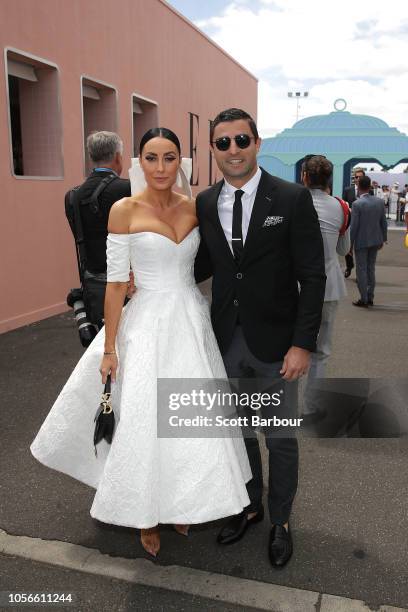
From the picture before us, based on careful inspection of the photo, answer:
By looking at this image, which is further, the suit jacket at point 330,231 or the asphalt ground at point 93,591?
the suit jacket at point 330,231

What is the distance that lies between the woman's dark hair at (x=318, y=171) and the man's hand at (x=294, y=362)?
210 centimetres

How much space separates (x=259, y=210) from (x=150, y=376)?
2.99 feet

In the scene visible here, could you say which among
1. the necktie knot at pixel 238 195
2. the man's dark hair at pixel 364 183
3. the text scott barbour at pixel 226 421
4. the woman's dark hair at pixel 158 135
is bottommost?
the text scott barbour at pixel 226 421

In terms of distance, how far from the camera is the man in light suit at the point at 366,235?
8.54m

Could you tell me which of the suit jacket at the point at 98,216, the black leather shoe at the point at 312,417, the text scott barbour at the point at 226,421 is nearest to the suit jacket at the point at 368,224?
the black leather shoe at the point at 312,417

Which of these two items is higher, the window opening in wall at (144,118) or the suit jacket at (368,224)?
the window opening in wall at (144,118)

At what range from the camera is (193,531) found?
9.96 ft

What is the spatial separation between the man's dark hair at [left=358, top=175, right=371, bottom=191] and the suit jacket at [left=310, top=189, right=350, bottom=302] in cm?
464

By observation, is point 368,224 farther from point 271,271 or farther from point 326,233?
point 271,271

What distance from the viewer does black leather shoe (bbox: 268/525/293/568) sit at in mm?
2732

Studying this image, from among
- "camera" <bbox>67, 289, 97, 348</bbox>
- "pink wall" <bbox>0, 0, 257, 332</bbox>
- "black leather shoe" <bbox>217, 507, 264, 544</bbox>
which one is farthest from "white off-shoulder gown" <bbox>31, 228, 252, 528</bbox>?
"pink wall" <bbox>0, 0, 257, 332</bbox>

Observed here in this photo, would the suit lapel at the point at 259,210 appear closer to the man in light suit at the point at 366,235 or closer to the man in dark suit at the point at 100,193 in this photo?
the man in dark suit at the point at 100,193

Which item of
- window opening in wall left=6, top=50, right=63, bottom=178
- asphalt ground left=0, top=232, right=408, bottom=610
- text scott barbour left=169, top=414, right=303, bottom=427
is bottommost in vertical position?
asphalt ground left=0, top=232, right=408, bottom=610

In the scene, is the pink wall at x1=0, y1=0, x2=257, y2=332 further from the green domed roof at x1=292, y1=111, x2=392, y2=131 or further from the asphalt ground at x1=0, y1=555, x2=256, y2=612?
the green domed roof at x1=292, y1=111, x2=392, y2=131
